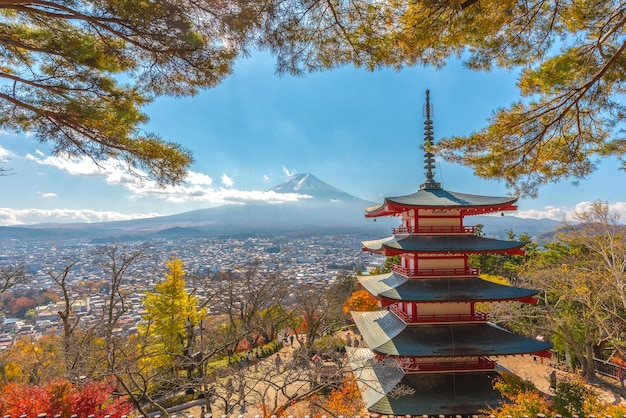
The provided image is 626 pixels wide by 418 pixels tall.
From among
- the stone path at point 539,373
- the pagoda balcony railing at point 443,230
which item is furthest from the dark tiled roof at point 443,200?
the stone path at point 539,373

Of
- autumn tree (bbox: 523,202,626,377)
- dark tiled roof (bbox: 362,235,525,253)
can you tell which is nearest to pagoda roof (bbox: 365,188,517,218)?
dark tiled roof (bbox: 362,235,525,253)

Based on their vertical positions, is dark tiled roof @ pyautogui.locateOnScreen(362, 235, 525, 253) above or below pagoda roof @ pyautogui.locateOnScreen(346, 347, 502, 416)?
above

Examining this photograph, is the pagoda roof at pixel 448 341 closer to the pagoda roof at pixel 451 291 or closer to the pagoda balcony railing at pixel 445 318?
the pagoda balcony railing at pixel 445 318

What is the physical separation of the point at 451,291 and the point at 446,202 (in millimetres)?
2501

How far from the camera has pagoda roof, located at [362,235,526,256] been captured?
353 inches

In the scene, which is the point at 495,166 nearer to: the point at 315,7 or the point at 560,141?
the point at 560,141

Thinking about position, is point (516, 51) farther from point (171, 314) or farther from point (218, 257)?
point (218, 257)

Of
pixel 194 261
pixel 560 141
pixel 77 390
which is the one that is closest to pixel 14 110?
pixel 77 390

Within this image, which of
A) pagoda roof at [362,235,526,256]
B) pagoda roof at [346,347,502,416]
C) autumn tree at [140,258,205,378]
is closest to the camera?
pagoda roof at [346,347,502,416]

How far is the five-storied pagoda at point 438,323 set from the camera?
8.20m

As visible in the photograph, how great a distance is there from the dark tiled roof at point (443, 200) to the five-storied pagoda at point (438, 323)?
0.09 feet

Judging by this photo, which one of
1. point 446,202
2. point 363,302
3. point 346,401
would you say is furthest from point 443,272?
point 363,302

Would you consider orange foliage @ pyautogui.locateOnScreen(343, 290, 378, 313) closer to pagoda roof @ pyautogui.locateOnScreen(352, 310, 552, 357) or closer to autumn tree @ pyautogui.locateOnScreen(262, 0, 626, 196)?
pagoda roof @ pyautogui.locateOnScreen(352, 310, 552, 357)

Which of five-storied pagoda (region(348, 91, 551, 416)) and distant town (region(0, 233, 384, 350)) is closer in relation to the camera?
five-storied pagoda (region(348, 91, 551, 416))
